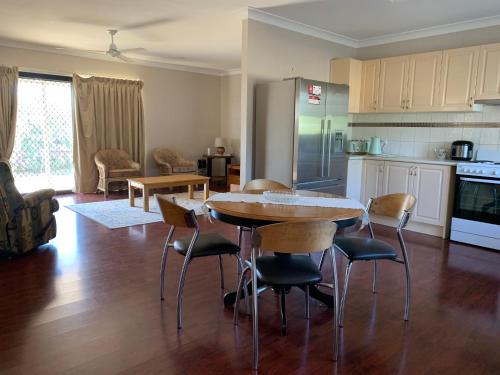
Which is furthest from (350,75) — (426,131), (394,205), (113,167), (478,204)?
(113,167)

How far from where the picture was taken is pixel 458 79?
4375 millimetres

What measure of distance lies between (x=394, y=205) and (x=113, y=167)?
5.71 metres

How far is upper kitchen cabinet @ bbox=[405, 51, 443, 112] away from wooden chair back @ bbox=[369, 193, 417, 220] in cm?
251

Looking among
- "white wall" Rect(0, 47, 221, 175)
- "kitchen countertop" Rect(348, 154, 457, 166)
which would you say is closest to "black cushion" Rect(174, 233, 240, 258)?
"kitchen countertop" Rect(348, 154, 457, 166)

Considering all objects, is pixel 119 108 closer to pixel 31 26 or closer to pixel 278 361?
pixel 31 26

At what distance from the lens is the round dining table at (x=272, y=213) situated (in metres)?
2.16

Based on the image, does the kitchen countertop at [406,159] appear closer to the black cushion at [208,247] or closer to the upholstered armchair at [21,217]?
the black cushion at [208,247]

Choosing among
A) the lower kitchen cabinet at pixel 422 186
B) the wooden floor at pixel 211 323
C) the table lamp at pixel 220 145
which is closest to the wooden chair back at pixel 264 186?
the wooden floor at pixel 211 323

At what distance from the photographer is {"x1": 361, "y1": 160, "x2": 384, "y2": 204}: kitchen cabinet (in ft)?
16.1

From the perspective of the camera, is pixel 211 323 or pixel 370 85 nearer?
pixel 211 323

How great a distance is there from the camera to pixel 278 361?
202cm

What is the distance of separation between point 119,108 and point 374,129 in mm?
4663

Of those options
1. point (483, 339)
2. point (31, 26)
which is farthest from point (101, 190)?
point (483, 339)

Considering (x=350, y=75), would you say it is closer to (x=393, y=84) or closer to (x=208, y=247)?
(x=393, y=84)
